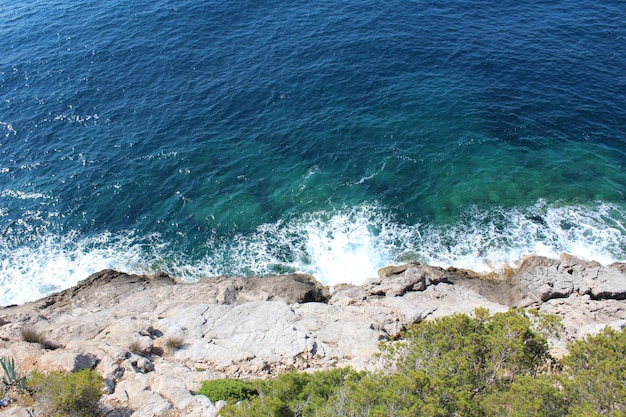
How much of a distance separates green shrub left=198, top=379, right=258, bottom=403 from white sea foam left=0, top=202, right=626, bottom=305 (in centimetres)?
2040

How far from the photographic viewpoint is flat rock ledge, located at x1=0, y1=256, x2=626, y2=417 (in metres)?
30.8

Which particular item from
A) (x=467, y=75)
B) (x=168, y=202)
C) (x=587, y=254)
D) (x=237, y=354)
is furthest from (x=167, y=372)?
(x=467, y=75)

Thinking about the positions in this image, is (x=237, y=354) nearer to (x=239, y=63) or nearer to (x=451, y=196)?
(x=451, y=196)

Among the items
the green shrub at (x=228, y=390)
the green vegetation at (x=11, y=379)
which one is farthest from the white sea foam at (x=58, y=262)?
the green shrub at (x=228, y=390)

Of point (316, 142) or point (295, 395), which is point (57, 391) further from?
Answer: point (316, 142)

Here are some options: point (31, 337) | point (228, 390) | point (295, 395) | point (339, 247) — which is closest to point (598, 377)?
point (295, 395)

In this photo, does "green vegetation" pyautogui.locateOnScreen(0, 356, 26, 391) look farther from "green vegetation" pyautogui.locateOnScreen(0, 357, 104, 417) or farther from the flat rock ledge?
the flat rock ledge

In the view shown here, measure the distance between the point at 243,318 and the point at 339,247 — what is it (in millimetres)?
16777

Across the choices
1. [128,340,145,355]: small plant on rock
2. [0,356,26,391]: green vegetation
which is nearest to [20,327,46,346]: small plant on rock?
[0,356,26,391]: green vegetation

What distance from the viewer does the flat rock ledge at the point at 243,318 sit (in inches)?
1211

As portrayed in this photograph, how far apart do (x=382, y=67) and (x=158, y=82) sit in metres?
37.9

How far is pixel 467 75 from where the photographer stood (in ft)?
233

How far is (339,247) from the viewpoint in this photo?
51344 mm

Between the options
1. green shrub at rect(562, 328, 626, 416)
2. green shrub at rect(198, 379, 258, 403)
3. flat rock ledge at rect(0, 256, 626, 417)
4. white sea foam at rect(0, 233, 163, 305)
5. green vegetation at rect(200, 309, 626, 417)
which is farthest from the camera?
white sea foam at rect(0, 233, 163, 305)
